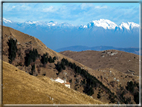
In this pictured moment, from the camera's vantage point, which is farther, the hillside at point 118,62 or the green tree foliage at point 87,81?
the hillside at point 118,62

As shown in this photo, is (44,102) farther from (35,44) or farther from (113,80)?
(113,80)

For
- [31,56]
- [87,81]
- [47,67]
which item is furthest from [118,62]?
[31,56]

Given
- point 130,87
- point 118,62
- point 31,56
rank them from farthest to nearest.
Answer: point 118,62 < point 130,87 < point 31,56

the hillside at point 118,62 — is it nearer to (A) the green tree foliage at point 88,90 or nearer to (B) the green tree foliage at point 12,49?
(A) the green tree foliage at point 88,90

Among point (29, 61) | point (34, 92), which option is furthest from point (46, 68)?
point (34, 92)

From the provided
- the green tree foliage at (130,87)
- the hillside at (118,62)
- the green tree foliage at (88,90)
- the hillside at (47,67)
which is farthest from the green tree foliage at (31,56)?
the hillside at (118,62)

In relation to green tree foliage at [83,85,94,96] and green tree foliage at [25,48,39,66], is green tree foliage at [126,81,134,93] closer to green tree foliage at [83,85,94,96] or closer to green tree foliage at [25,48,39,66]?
green tree foliage at [83,85,94,96]

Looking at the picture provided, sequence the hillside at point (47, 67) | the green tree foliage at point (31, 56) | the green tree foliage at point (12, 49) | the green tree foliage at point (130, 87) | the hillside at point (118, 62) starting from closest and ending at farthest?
the hillside at point (47, 67)
the green tree foliage at point (12, 49)
the green tree foliage at point (31, 56)
the green tree foliage at point (130, 87)
the hillside at point (118, 62)

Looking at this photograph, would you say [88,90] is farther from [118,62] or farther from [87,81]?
[118,62]
